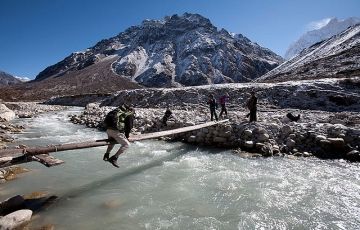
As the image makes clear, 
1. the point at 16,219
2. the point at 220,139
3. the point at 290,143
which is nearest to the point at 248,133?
the point at 220,139

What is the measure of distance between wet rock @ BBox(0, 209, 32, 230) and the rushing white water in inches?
15.7

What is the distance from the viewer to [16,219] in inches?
310

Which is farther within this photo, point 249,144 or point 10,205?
point 249,144

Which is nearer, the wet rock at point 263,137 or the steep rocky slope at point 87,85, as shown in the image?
the wet rock at point 263,137

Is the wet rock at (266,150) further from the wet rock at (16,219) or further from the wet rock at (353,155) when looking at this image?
the wet rock at (16,219)

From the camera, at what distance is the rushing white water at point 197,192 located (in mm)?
8273

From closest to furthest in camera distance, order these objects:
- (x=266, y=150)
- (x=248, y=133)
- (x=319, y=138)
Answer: (x=266, y=150), (x=319, y=138), (x=248, y=133)

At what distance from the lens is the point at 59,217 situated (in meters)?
8.52

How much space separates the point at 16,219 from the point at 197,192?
524 cm

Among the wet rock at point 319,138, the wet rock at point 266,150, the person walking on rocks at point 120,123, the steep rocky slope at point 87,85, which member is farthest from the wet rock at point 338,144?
the steep rocky slope at point 87,85

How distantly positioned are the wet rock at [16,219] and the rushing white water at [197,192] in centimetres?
40

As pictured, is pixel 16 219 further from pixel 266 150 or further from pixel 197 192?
pixel 266 150

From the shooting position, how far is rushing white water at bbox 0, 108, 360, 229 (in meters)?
8.27

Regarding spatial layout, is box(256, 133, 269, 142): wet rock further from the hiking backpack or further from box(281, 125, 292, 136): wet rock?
the hiking backpack
